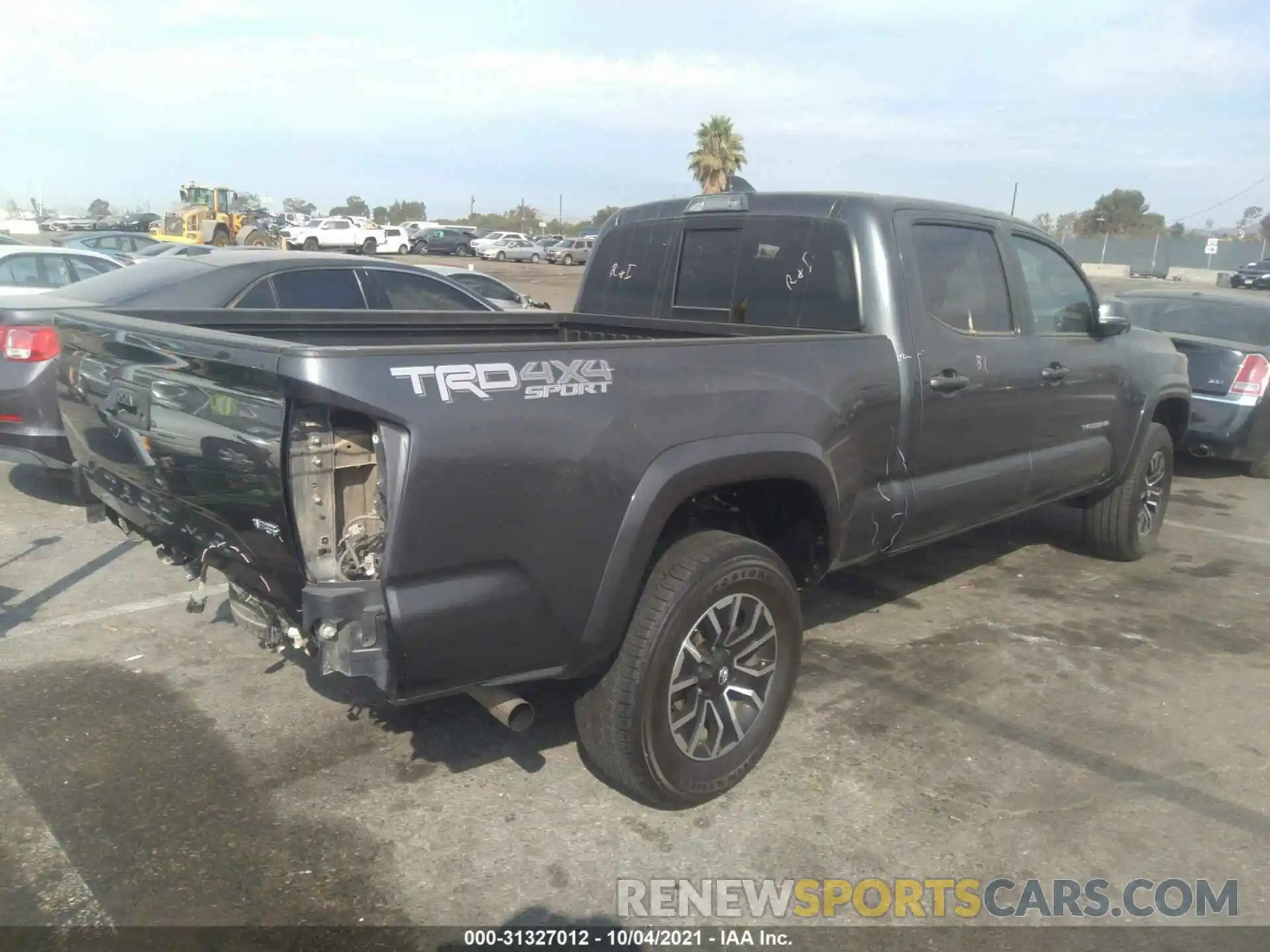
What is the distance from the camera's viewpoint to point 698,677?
133 inches

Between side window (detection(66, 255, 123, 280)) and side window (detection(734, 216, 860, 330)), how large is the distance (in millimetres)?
9584

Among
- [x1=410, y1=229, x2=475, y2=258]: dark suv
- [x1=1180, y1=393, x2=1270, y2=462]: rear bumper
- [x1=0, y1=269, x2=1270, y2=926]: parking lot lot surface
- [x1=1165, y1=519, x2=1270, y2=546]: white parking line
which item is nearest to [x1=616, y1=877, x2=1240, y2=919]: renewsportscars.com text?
[x1=0, y1=269, x2=1270, y2=926]: parking lot lot surface

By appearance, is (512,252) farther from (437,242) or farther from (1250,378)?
(1250,378)

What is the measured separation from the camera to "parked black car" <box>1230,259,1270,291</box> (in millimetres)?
43500

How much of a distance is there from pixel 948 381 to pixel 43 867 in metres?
3.66

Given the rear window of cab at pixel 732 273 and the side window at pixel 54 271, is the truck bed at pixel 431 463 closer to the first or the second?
the rear window of cab at pixel 732 273

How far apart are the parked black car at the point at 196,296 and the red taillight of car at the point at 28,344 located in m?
0.01

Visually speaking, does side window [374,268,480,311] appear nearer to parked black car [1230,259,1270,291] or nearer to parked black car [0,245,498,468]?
parked black car [0,245,498,468]

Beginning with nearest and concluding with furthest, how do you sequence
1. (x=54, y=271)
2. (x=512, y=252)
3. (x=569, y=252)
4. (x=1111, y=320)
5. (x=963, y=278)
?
(x=963, y=278) < (x=1111, y=320) < (x=54, y=271) < (x=569, y=252) < (x=512, y=252)

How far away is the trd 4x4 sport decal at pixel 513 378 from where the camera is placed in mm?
2547

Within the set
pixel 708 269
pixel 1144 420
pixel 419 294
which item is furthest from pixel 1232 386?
pixel 419 294

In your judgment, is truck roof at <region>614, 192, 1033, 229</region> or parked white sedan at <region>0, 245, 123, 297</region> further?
parked white sedan at <region>0, 245, 123, 297</region>

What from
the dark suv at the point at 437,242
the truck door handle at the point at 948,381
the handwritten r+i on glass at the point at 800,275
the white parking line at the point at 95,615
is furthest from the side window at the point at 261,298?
the dark suv at the point at 437,242

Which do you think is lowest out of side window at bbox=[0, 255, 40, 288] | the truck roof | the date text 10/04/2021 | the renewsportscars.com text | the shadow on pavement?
the date text 10/04/2021
